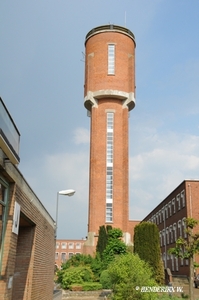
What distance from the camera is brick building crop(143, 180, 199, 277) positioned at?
3644cm

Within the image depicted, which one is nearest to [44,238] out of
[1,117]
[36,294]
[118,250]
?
[36,294]

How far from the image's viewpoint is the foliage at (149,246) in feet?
76.1

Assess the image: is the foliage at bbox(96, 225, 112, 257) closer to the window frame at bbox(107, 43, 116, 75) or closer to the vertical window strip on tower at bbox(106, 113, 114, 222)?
the vertical window strip on tower at bbox(106, 113, 114, 222)

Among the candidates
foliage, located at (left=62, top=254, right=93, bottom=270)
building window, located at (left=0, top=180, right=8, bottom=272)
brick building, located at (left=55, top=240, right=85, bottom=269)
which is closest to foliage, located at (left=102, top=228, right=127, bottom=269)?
foliage, located at (left=62, top=254, right=93, bottom=270)

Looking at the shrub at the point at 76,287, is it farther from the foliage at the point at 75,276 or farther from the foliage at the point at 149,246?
→ the foliage at the point at 149,246

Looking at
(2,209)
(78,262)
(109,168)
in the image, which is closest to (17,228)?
(2,209)

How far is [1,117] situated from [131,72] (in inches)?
1396

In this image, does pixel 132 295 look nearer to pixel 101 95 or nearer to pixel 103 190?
pixel 103 190

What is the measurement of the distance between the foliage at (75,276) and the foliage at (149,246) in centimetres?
544

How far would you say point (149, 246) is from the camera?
23.7 m

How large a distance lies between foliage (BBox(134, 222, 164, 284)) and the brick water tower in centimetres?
1123

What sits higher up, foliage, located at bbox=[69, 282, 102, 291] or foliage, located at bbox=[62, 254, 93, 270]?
foliage, located at bbox=[62, 254, 93, 270]

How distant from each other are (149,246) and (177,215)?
58.6 ft

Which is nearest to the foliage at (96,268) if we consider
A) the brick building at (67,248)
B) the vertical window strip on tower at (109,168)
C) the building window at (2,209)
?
the vertical window strip on tower at (109,168)
